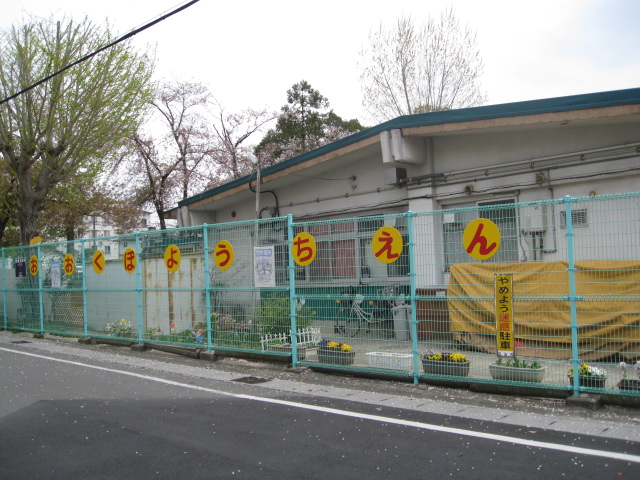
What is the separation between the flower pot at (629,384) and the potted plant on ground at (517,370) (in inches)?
34.8

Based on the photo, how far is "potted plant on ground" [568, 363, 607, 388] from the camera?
650 cm

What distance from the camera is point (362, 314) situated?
27.4 feet

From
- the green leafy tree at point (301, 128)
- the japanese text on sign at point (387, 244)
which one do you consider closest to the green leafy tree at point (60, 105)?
the japanese text on sign at point (387, 244)

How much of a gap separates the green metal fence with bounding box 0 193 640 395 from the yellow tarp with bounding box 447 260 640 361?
0.02m

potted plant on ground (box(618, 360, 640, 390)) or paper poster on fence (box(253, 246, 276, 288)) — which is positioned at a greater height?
paper poster on fence (box(253, 246, 276, 288))

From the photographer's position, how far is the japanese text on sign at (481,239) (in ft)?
22.7

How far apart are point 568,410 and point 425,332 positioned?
207 centimetres

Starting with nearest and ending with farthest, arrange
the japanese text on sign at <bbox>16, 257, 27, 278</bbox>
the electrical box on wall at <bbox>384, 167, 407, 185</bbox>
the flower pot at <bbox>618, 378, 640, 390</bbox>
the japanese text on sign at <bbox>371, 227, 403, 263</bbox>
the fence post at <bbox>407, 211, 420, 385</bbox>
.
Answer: the flower pot at <bbox>618, 378, 640, 390</bbox>
the fence post at <bbox>407, 211, 420, 385</bbox>
the japanese text on sign at <bbox>371, 227, 403, 263</bbox>
the electrical box on wall at <bbox>384, 167, 407, 185</bbox>
the japanese text on sign at <bbox>16, 257, 27, 278</bbox>

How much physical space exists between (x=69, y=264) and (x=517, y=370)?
36.7ft

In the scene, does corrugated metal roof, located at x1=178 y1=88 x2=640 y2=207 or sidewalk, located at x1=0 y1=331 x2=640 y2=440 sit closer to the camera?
sidewalk, located at x1=0 y1=331 x2=640 y2=440

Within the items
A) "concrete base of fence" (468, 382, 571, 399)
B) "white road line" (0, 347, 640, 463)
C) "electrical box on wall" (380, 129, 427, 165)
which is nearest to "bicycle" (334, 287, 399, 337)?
"concrete base of fence" (468, 382, 571, 399)

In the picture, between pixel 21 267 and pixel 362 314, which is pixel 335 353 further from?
pixel 21 267

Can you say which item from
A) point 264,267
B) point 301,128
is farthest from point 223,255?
point 301,128

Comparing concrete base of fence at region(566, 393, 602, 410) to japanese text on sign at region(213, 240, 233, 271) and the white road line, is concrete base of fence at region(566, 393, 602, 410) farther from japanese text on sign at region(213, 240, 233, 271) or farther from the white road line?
japanese text on sign at region(213, 240, 233, 271)
